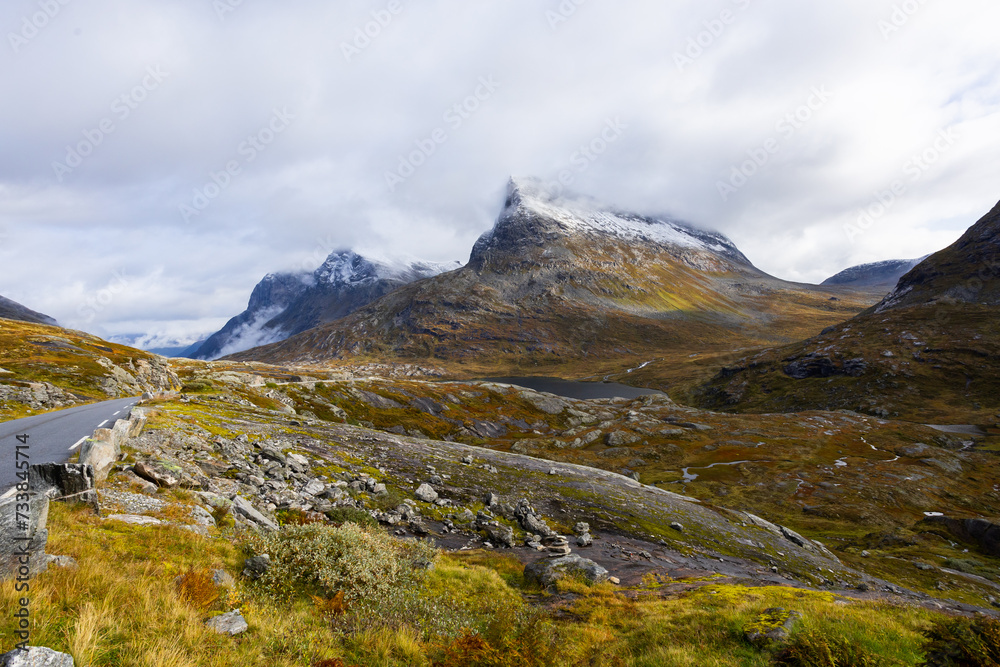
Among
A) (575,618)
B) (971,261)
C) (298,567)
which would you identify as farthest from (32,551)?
(971,261)

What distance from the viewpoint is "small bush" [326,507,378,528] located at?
18688 millimetres

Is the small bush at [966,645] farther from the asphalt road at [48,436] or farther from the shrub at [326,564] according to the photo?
the asphalt road at [48,436]

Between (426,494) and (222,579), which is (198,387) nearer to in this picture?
(426,494)

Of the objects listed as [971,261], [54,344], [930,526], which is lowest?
[930,526]

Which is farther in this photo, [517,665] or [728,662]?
[728,662]

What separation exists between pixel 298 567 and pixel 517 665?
6344mm

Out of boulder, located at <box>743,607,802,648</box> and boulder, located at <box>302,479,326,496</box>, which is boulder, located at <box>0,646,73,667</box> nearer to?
boulder, located at <box>743,607,802,648</box>

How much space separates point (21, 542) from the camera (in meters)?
7.25

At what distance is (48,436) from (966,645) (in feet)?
124

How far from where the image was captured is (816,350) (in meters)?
150

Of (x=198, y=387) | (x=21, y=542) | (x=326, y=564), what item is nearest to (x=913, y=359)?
(x=326, y=564)

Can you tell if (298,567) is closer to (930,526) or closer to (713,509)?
(713,509)

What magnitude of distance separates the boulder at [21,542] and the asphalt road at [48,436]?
28.5 ft

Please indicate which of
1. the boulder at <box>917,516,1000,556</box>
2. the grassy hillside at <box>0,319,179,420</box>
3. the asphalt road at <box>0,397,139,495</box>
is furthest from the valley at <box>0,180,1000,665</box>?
the asphalt road at <box>0,397,139,495</box>
